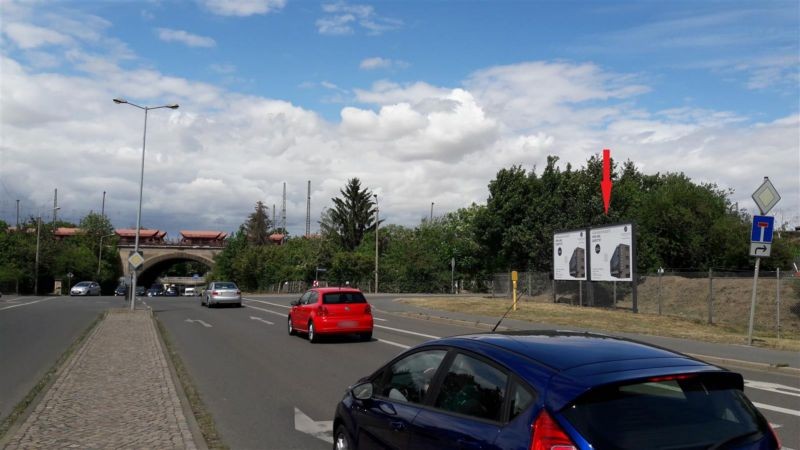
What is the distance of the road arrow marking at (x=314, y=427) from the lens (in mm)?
7133

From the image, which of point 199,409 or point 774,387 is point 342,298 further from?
point 774,387

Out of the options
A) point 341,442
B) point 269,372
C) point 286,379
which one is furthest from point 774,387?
point 269,372

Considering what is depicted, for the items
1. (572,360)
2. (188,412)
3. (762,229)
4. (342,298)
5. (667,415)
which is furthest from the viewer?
(342,298)

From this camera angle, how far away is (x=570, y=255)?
33.5 meters

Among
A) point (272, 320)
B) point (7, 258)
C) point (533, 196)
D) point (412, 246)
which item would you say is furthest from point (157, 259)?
point (272, 320)

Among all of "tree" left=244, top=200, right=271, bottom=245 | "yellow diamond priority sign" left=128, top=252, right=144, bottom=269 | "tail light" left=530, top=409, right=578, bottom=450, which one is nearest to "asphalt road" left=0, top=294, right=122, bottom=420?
"yellow diamond priority sign" left=128, top=252, right=144, bottom=269

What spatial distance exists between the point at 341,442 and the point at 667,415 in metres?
2.96

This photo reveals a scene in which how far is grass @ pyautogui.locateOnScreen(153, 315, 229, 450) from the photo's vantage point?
6.76 m

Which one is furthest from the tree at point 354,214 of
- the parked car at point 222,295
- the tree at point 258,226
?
the parked car at point 222,295

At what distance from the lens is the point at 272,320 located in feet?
82.7

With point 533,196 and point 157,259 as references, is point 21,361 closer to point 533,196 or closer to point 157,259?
point 533,196

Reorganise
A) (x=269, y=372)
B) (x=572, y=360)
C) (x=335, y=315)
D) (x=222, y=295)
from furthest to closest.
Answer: (x=222, y=295) < (x=335, y=315) < (x=269, y=372) < (x=572, y=360)

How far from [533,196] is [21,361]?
40.9 m

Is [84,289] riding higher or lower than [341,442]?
lower
